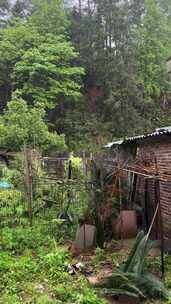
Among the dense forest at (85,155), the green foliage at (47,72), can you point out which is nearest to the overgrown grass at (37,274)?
the dense forest at (85,155)

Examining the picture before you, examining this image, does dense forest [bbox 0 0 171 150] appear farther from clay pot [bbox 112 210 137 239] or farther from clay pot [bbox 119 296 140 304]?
clay pot [bbox 119 296 140 304]

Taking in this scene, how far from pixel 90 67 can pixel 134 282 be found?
22.8 metres

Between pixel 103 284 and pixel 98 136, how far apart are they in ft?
60.5

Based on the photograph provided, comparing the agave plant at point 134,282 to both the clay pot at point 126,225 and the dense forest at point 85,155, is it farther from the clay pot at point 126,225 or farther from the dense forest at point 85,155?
the clay pot at point 126,225

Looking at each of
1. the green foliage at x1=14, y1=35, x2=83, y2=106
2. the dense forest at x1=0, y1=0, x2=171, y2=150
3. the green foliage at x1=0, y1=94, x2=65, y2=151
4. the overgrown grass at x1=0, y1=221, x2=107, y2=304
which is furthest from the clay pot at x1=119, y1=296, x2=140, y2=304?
the green foliage at x1=14, y1=35, x2=83, y2=106

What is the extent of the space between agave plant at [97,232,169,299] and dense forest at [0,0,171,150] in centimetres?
1621

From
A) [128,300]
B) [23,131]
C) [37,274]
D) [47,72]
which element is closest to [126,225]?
[37,274]

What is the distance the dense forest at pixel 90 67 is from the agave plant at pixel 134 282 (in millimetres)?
16207

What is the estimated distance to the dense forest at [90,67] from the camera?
23.2m

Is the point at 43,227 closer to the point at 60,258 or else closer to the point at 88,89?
the point at 60,258

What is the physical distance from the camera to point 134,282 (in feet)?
16.4

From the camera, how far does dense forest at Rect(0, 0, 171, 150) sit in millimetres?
23188

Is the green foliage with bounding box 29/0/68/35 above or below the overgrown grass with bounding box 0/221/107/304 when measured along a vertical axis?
above

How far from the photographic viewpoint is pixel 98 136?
23.3m
